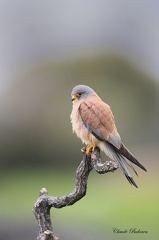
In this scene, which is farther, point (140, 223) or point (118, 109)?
point (118, 109)

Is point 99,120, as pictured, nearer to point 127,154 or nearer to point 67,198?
point 127,154

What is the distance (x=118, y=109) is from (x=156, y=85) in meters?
0.51

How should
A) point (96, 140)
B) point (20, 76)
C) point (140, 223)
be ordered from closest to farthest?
point (96, 140)
point (140, 223)
point (20, 76)

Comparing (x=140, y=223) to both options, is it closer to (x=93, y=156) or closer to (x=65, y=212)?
(x=65, y=212)

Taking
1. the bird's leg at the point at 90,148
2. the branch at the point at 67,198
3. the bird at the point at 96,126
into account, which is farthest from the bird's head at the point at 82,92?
the branch at the point at 67,198

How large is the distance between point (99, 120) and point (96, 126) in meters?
0.04

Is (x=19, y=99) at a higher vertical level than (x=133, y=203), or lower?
higher

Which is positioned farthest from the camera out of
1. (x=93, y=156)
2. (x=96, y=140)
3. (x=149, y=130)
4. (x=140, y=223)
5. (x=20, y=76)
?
(x=20, y=76)

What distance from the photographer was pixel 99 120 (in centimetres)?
274

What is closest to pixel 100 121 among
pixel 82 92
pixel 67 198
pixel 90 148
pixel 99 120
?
pixel 99 120

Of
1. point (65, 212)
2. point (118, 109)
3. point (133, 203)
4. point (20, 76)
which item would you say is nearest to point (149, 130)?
point (118, 109)

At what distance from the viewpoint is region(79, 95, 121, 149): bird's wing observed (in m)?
2.68

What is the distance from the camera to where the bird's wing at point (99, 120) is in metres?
2.68

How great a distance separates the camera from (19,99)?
6.09 metres
